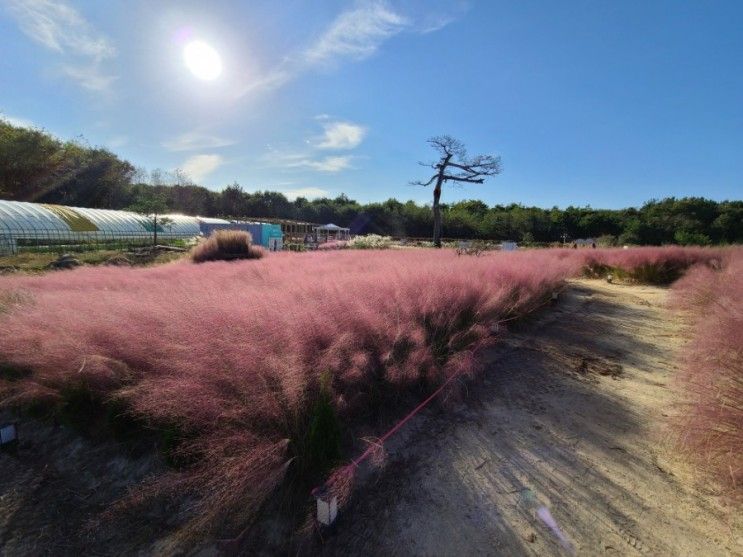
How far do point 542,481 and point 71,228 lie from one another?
1949cm

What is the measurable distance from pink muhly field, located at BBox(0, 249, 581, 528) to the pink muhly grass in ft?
16.7

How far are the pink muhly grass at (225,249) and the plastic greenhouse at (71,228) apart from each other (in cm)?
560

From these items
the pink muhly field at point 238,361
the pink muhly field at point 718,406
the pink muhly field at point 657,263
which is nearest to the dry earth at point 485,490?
the pink muhly field at point 718,406

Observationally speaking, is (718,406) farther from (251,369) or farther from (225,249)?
(225,249)

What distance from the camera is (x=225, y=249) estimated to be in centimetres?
891

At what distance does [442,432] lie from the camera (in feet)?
7.69

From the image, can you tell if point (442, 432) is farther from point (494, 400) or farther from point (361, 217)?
point (361, 217)

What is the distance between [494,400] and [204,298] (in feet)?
8.25

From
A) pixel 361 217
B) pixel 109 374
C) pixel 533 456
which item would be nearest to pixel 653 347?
pixel 533 456

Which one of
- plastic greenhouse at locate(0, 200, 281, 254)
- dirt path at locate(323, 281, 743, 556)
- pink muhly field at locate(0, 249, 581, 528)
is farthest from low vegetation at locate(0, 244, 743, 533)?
plastic greenhouse at locate(0, 200, 281, 254)

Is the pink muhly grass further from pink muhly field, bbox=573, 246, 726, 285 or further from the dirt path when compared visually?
pink muhly field, bbox=573, 246, 726, 285

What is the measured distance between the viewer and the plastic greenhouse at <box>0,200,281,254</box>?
12.8 meters

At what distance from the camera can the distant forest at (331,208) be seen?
2684 centimetres

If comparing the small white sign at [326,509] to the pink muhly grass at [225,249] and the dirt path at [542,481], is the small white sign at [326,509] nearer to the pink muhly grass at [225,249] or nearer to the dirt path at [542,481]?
the dirt path at [542,481]
